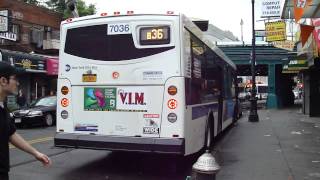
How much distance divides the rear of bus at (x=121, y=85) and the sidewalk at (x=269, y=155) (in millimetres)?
1705

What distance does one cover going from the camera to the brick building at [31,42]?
31.4 m

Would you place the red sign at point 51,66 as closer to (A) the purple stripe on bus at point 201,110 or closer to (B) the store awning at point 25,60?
(B) the store awning at point 25,60

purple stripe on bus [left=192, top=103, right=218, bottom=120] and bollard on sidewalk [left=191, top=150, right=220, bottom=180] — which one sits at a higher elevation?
purple stripe on bus [left=192, top=103, right=218, bottom=120]

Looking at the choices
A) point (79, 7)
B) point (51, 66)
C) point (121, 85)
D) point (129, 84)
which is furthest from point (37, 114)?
point (79, 7)

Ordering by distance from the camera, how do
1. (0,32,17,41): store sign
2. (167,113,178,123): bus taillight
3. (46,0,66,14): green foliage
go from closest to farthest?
(167,113,178,123): bus taillight
(0,32,17,41): store sign
(46,0,66,14): green foliage

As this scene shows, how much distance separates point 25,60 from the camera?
31656mm

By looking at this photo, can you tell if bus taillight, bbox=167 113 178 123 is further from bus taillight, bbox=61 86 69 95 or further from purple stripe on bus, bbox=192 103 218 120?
bus taillight, bbox=61 86 69 95

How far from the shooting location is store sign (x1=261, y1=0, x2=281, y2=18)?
27.3m

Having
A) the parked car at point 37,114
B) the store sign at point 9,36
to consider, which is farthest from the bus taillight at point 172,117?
the store sign at point 9,36

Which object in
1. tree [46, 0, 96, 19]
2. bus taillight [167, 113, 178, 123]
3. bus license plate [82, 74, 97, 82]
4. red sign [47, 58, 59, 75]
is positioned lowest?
bus taillight [167, 113, 178, 123]

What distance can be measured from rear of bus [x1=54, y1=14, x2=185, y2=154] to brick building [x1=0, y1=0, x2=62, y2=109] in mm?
20678

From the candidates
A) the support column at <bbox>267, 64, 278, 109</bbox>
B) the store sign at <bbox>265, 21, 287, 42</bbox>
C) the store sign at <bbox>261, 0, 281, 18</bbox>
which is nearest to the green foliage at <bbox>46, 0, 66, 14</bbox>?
the support column at <bbox>267, 64, 278, 109</bbox>

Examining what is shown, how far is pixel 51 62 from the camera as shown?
35062 millimetres

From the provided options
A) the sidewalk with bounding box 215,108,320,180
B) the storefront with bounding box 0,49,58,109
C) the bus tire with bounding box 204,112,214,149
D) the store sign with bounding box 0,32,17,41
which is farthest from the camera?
the storefront with bounding box 0,49,58,109
